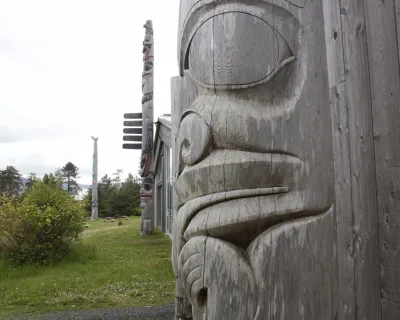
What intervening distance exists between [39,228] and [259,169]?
908cm

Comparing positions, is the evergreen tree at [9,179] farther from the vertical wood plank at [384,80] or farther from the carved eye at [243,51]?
the vertical wood plank at [384,80]

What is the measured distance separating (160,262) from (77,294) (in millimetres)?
2820

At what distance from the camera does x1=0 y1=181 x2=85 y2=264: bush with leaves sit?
9.13m

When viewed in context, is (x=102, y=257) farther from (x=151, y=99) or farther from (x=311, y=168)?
(x=311, y=168)

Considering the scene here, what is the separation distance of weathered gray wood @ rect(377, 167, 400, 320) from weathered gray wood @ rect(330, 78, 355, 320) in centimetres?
13

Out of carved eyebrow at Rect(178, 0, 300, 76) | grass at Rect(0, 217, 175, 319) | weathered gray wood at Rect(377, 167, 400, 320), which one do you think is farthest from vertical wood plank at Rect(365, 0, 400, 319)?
grass at Rect(0, 217, 175, 319)

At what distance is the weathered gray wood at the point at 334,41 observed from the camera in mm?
1564

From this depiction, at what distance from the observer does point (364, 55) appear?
5.14ft

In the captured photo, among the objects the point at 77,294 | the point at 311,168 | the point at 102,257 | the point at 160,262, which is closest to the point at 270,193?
the point at 311,168

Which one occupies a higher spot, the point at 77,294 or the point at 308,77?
the point at 308,77

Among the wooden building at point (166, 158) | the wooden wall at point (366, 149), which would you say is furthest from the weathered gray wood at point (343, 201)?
the wooden building at point (166, 158)

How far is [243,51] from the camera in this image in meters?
1.54

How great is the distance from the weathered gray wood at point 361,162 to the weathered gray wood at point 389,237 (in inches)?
1.0

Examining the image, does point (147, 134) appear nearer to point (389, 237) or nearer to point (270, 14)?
point (270, 14)
